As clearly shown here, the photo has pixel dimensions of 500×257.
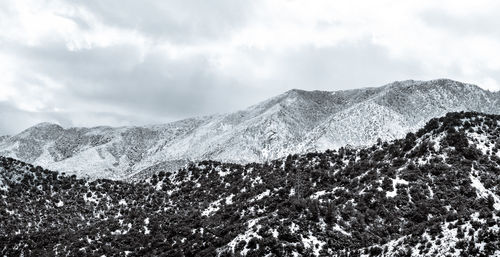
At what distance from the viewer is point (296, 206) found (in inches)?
2329

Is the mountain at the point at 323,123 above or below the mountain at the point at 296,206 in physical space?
above

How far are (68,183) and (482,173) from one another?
7644 centimetres

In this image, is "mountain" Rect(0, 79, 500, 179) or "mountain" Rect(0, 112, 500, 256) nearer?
"mountain" Rect(0, 112, 500, 256)

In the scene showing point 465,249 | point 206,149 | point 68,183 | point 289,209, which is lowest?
point 465,249

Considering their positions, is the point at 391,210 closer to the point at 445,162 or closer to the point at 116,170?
the point at 445,162

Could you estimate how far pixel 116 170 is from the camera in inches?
7726

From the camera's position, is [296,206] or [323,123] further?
[323,123]

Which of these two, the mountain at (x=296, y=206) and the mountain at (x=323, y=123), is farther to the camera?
the mountain at (x=323, y=123)

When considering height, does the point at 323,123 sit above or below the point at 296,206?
above

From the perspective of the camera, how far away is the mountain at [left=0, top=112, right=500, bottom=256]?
50375 millimetres

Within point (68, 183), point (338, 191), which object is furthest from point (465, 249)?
point (68, 183)

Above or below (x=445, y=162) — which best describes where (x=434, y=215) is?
below

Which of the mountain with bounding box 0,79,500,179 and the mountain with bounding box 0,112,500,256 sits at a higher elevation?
the mountain with bounding box 0,79,500,179

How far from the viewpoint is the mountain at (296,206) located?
50.4m
